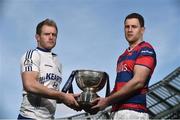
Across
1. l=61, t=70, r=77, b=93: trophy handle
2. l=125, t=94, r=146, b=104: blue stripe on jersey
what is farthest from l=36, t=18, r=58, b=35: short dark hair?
l=125, t=94, r=146, b=104: blue stripe on jersey

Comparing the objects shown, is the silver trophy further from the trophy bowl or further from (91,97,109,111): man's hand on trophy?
(91,97,109,111): man's hand on trophy

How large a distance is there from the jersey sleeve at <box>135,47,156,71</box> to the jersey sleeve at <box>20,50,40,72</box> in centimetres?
115

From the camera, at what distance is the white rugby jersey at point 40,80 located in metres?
4.84

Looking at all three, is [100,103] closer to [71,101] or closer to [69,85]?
[71,101]

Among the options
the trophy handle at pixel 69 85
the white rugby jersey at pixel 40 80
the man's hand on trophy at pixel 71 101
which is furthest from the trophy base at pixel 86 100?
the white rugby jersey at pixel 40 80

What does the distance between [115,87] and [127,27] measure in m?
0.68

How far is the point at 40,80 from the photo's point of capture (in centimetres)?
492

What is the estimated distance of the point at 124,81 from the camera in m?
4.64

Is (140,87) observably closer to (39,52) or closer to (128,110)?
(128,110)

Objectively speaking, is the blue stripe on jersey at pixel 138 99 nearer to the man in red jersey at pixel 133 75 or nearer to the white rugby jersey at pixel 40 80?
the man in red jersey at pixel 133 75

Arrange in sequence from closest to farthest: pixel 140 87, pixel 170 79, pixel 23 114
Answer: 1. pixel 140 87
2. pixel 23 114
3. pixel 170 79

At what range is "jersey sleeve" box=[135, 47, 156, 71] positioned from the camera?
4.57 metres

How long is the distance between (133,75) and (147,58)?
233 millimetres

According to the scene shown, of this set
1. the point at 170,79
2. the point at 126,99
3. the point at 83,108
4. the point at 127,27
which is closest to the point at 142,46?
the point at 127,27
